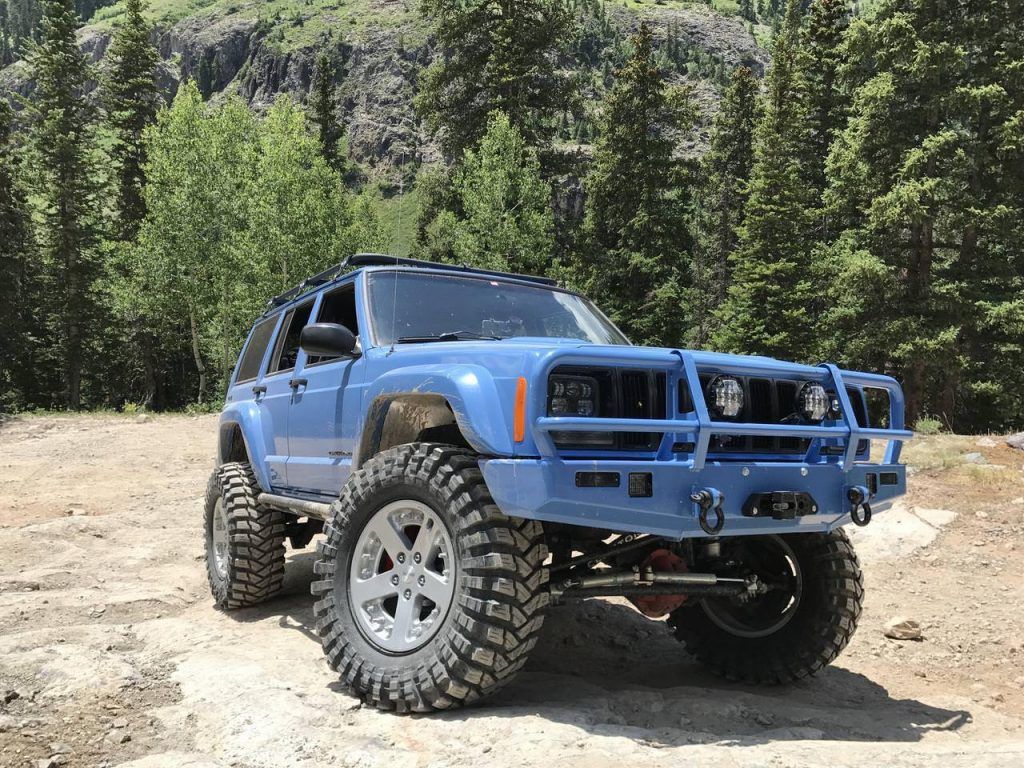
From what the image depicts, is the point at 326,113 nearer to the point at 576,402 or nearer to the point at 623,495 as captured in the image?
the point at 576,402

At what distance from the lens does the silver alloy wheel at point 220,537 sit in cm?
574

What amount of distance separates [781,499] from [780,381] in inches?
29.0

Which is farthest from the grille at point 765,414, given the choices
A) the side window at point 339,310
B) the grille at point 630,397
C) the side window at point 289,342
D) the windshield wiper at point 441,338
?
the side window at point 289,342

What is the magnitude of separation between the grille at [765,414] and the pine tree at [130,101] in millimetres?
37508

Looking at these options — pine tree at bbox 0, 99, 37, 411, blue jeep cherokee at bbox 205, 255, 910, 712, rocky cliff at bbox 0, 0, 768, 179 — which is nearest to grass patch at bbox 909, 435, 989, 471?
blue jeep cherokee at bbox 205, 255, 910, 712

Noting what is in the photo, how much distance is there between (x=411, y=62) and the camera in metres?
180

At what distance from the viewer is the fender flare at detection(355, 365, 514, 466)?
10.5 feet

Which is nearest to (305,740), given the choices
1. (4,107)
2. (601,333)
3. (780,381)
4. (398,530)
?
(398,530)

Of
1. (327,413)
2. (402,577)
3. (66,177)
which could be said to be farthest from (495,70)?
(402,577)

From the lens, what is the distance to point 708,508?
121 inches

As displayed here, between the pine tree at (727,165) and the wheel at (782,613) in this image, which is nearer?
the wheel at (782,613)

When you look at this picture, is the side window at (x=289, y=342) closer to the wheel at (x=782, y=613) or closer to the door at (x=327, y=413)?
the door at (x=327, y=413)

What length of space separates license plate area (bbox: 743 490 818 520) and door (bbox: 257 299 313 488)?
3265 mm

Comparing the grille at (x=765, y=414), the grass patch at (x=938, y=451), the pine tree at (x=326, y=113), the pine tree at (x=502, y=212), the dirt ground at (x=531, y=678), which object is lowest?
the dirt ground at (x=531, y=678)
